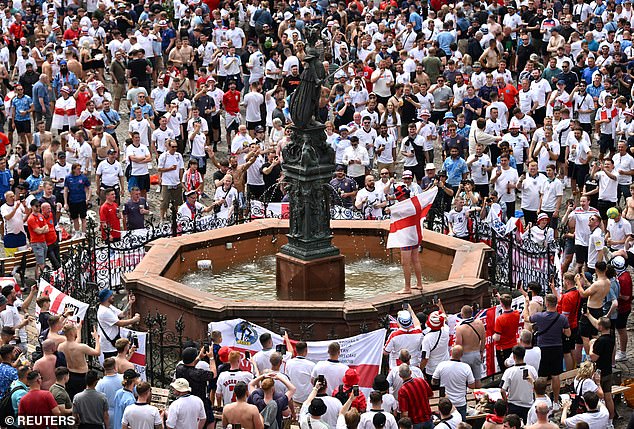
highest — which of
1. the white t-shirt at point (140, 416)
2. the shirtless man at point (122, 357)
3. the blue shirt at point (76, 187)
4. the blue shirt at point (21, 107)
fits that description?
the blue shirt at point (21, 107)

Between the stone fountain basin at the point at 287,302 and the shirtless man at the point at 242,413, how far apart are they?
4222mm

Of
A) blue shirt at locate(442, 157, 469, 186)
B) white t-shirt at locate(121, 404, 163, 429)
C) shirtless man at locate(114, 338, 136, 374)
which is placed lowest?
white t-shirt at locate(121, 404, 163, 429)

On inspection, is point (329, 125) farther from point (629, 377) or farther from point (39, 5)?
point (39, 5)

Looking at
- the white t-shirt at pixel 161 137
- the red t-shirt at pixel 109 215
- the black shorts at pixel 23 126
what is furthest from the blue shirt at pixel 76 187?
the black shorts at pixel 23 126

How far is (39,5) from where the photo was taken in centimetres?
4175

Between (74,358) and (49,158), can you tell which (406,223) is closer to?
(74,358)

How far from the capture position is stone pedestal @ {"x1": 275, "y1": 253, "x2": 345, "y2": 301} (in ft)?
75.3

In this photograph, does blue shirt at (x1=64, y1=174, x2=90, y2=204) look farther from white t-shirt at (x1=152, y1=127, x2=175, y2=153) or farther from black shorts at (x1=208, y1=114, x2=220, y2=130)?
black shorts at (x1=208, y1=114, x2=220, y2=130)

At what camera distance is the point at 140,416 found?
1691 cm

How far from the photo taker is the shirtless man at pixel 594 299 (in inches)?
843

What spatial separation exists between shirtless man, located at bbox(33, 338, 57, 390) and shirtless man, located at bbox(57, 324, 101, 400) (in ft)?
1.57

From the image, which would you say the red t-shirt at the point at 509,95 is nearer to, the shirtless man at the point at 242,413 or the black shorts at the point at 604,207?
the black shorts at the point at 604,207

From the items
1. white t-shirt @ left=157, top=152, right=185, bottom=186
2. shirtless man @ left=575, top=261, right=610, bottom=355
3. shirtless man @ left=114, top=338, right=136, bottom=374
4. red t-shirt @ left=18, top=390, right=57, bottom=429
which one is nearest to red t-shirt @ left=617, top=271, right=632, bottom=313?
shirtless man @ left=575, top=261, right=610, bottom=355

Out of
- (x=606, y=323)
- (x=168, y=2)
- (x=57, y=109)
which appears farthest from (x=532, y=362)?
(x=168, y=2)
